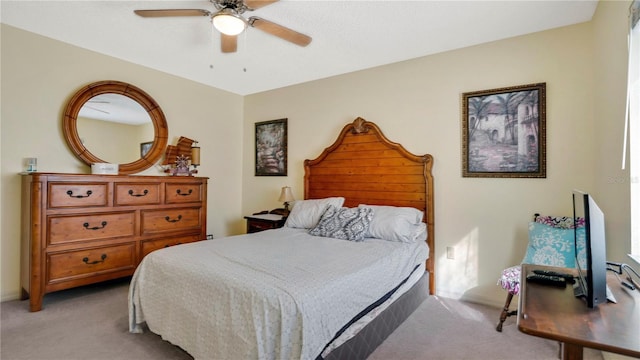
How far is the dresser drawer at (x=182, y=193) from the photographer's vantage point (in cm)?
361

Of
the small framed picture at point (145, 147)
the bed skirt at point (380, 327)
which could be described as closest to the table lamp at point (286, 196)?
the small framed picture at point (145, 147)

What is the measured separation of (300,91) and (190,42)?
1.61 metres

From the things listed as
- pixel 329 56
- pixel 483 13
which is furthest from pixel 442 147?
pixel 329 56

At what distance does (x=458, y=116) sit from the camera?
312 centimetres

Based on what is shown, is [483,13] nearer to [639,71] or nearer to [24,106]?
[639,71]

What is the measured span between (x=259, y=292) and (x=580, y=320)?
1298mm

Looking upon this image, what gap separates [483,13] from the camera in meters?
2.49

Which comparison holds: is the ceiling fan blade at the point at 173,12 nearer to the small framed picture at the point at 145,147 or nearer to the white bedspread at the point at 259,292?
the white bedspread at the point at 259,292

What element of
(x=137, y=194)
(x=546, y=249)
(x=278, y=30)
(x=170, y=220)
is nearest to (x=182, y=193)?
(x=170, y=220)

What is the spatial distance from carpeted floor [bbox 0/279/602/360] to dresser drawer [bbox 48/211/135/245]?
61 centimetres

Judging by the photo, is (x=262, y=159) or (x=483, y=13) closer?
(x=483, y=13)

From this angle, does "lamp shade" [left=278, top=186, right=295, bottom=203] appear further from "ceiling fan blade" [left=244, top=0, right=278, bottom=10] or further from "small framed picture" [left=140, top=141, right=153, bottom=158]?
"ceiling fan blade" [left=244, top=0, right=278, bottom=10]

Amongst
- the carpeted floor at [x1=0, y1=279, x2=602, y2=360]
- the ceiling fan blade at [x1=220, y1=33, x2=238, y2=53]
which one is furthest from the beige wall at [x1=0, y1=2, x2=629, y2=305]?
the ceiling fan blade at [x1=220, y1=33, x2=238, y2=53]

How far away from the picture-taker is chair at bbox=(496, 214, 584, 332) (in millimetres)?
2355
